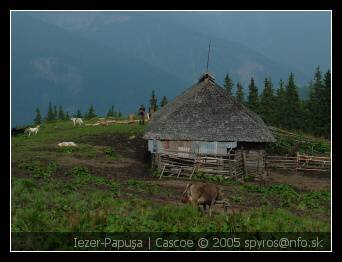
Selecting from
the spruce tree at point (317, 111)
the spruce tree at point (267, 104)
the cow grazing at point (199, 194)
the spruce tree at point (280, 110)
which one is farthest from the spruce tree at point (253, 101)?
the cow grazing at point (199, 194)

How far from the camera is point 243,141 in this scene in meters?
31.4

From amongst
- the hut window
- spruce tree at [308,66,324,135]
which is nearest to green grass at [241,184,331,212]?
the hut window

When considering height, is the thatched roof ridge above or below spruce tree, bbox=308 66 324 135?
below

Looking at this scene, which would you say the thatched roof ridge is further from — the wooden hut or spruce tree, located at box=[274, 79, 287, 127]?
spruce tree, located at box=[274, 79, 287, 127]

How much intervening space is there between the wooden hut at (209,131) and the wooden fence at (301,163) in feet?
10.9

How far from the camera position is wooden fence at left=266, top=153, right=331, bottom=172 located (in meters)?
34.8

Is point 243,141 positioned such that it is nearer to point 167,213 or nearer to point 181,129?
point 181,129

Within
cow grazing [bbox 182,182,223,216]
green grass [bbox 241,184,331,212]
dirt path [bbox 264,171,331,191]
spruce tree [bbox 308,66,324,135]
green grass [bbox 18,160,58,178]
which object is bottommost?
green grass [bbox 241,184,331,212]

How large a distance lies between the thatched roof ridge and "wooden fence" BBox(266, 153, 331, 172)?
3578 mm

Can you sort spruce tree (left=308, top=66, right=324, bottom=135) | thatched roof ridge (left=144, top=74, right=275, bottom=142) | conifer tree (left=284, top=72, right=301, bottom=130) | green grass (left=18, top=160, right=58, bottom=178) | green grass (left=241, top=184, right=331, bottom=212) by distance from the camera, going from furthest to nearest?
conifer tree (left=284, top=72, right=301, bottom=130), spruce tree (left=308, top=66, right=324, bottom=135), thatched roof ridge (left=144, top=74, right=275, bottom=142), green grass (left=18, top=160, right=58, bottom=178), green grass (left=241, top=184, right=331, bottom=212)

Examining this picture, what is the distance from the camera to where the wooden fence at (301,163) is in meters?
34.8

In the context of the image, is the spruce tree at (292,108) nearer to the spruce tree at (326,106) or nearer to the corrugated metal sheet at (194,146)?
the spruce tree at (326,106)
